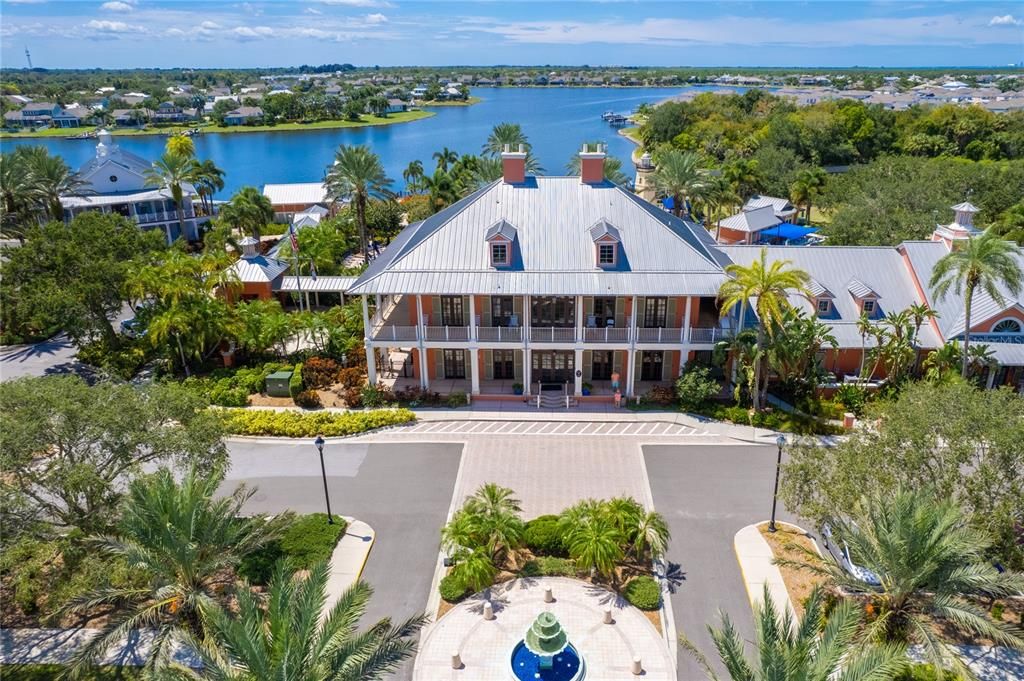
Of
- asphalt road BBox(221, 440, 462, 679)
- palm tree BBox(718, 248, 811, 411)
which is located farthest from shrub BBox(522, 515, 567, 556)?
palm tree BBox(718, 248, 811, 411)

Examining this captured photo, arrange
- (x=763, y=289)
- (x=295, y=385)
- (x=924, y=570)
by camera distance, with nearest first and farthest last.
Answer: (x=924, y=570) → (x=763, y=289) → (x=295, y=385)

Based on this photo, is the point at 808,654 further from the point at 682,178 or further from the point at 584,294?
the point at 682,178

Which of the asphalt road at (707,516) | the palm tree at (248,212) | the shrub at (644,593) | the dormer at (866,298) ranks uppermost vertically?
the palm tree at (248,212)

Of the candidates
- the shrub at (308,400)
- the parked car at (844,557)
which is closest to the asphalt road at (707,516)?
the parked car at (844,557)

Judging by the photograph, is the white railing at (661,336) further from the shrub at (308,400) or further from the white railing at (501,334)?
the shrub at (308,400)

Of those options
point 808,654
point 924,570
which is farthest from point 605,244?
point 808,654

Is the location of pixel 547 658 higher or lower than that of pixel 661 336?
lower
